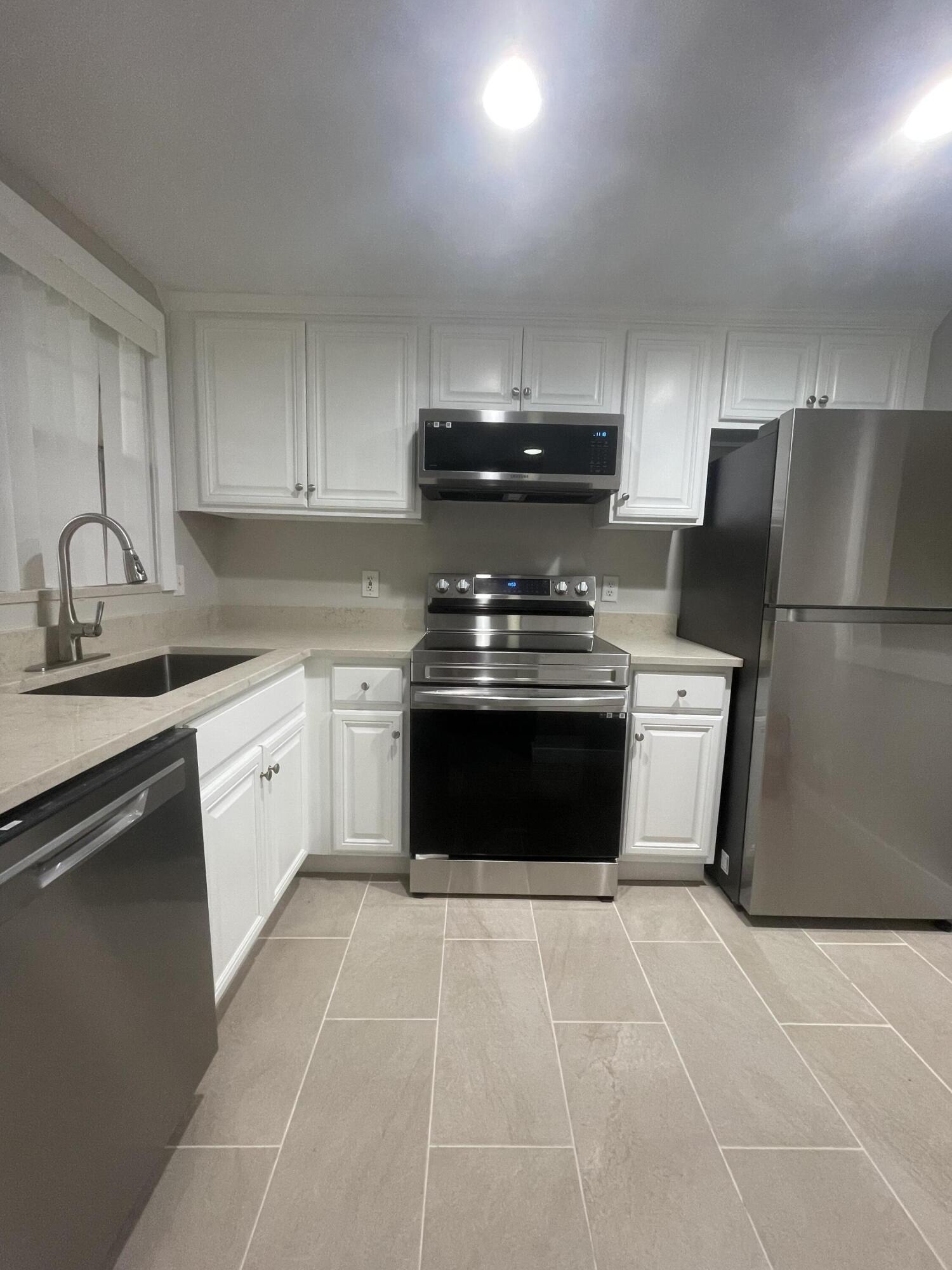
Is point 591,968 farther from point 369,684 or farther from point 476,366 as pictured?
point 476,366

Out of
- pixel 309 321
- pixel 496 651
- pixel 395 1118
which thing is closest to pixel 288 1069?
pixel 395 1118

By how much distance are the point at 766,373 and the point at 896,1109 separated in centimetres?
229

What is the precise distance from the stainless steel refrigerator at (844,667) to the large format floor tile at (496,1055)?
0.91 m

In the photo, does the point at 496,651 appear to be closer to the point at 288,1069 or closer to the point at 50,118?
the point at 288,1069

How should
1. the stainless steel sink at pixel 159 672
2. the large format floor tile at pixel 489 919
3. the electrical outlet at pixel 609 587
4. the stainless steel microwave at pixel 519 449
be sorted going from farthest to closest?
the electrical outlet at pixel 609 587 → the stainless steel microwave at pixel 519 449 → the large format floor tile at pixel 489 919 → the stainless steel sink at pixel 159 672

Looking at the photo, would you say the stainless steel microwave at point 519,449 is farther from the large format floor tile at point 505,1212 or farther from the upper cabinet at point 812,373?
the large format floor tile at point 505,1212

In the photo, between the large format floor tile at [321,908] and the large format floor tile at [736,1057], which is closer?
the large format floor tile at [736,1057]

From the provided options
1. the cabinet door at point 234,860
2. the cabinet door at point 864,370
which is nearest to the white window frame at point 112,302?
the cabinet door at point 234,860

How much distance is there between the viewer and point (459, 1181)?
1013 mm

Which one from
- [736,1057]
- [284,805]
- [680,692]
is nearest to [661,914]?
[736,1057]

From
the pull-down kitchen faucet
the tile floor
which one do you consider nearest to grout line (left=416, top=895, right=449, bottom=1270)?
the tile floor

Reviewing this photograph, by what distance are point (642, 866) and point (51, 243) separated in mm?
2789

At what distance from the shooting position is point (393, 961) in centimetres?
157

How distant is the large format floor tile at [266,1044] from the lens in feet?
3.64
